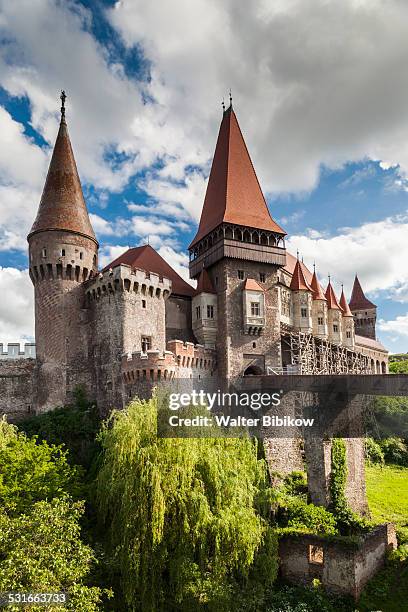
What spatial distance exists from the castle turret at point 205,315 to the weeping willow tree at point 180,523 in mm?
13294

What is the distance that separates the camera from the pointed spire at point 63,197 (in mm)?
29656

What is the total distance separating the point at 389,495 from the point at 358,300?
48.3 metres

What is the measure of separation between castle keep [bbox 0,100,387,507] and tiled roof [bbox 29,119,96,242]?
2.9 inches

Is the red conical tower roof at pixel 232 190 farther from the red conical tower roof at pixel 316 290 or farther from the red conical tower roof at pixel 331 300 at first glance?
the red conical tower roof at pixel 331 300

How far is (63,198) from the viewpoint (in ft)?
99.1

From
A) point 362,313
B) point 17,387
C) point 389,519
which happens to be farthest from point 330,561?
point 362,313

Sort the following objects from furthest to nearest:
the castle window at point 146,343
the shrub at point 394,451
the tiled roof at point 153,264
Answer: the shrub at point 394,451
the tiled roof at point 153,264
the castle window at point 146,343

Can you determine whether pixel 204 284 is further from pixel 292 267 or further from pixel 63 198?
pixel 292 267

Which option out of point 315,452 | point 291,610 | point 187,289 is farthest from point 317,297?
point 291,610

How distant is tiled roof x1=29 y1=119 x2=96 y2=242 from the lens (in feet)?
97.3

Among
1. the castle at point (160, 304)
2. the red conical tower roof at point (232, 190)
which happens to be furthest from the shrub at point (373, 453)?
the red conical tower roof at point (232, 190)

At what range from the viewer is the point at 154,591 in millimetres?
15688

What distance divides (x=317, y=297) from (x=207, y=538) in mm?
28264

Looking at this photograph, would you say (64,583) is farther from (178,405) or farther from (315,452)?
(315,452)
